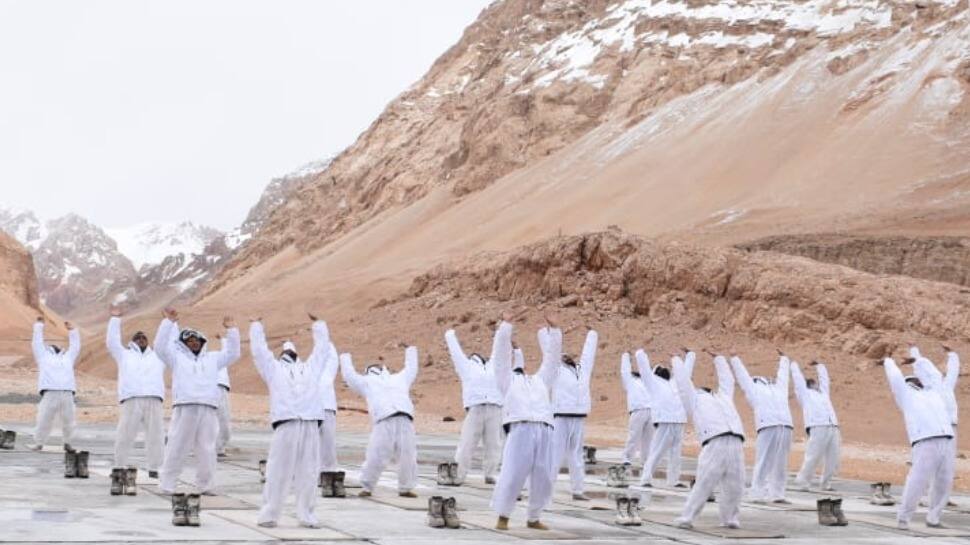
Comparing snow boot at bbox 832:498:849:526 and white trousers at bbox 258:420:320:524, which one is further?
snow boot at bbox 832:498:849:526

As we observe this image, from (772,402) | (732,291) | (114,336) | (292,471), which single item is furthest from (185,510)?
(732,291)

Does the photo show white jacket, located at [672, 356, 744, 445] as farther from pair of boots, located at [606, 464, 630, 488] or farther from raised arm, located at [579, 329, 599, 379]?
pair of boots, located at [606, 464, 630, 488]

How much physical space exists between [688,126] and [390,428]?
6642 centimetres

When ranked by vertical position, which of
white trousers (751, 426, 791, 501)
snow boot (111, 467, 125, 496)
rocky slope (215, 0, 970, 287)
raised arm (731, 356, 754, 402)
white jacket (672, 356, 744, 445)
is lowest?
snow boot (111, 467, 125, 496)

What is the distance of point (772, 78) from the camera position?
270ft

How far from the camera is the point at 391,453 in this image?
1600 centimetres

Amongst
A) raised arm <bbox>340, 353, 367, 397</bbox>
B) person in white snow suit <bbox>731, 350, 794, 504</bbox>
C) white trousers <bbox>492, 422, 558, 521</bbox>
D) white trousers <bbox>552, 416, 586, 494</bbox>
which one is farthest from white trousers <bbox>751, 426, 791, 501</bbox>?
white trousers <bbox>492, 422, 558, 521</bbox>

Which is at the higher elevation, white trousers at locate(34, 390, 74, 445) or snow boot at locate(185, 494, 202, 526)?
white trousers at locate(34, 390, 74, 445)

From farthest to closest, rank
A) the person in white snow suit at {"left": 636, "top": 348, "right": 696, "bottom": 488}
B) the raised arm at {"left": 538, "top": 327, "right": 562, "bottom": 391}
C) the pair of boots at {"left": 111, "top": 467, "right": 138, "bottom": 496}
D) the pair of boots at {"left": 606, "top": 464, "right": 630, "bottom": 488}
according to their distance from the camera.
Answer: the person in white snow suit at {"left": 636, "top": 348, "right": 696, "bottom": 488}, the pair of boots at {"left": 606, "top": 464, "right": 630, "bottom": 488}, the pair of boots at {"left": 111, "top": 467, "right": 138, "bottom": 496}, the raised arm at {"left": 538, "top": 327, "right": 562, "bottom": 391}

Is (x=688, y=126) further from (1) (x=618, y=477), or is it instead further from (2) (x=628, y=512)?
Answer: (2) (x=628, y=512)

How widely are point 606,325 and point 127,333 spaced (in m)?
20.1

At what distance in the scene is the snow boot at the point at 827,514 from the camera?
14.9 metres

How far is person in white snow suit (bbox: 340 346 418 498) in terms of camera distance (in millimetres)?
15914

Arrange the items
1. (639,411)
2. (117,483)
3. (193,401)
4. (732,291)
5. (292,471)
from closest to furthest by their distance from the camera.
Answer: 1. (292,471)
2. (193,401)
3. (117,483)
4. (639,411)
5. (732,291)
